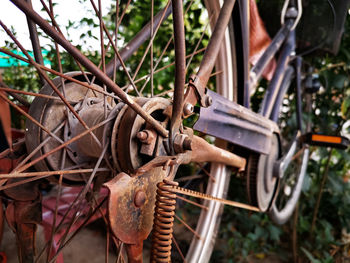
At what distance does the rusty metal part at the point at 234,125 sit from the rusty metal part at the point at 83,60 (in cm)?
20

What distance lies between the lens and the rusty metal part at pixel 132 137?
577mm

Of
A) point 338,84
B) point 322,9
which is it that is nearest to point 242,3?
point 322,9

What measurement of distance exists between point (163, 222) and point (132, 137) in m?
0.19

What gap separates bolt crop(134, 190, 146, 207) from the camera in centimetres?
56

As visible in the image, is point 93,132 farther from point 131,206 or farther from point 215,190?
point 215,190

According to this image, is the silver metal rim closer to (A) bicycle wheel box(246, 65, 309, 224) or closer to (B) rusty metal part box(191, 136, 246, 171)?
(A) bicycle wheel box(246, 65, 309, 224)

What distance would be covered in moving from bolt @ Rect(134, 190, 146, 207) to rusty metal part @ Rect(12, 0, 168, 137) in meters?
0.13

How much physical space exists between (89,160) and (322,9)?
134cm

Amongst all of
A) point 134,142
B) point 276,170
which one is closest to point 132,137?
point 134,142

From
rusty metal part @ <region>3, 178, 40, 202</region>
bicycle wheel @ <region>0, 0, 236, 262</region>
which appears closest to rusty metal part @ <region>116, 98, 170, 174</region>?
bicycle wheel @ <region>0, 0, 236, 262</region>

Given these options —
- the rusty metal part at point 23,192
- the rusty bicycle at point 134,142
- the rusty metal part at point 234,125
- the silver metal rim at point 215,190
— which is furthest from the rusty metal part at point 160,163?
the silver metal rim at point 215,190

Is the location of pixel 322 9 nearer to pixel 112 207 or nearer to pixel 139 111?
pixel 139 111

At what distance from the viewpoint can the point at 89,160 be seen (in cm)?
74

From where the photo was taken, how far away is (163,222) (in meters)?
0.56
